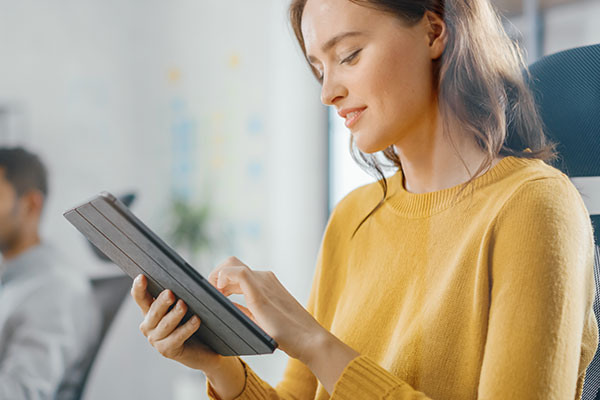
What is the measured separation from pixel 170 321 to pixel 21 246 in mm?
1269

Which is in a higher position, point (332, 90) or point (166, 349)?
point (332, 90)

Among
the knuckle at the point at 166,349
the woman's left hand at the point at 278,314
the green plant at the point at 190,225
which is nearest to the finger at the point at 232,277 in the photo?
the woman's left hand at the point at 278,314

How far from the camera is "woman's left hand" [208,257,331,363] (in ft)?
2.30

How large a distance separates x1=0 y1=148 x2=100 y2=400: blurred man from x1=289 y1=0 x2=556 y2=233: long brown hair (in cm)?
143

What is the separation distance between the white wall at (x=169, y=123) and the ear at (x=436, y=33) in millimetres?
1494

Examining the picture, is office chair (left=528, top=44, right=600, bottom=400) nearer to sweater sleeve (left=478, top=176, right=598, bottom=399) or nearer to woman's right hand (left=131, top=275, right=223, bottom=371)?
sweater sleeve (left=478, top=176, right=598, bottom=399)

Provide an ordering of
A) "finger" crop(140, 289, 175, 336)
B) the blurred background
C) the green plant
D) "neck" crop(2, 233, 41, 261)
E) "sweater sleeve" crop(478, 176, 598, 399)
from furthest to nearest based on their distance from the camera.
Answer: the green plant, the blurred background, "neck" crop(2, 233, 41, 261), "finger" crop(140, 289, 175, 336), "sweater sleeve" crop(478, 176, 598, 399)

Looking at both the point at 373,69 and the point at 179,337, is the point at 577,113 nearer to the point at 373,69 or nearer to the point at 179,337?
the point at 373,69

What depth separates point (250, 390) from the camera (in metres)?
0.93

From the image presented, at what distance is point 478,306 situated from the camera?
0.70 meters

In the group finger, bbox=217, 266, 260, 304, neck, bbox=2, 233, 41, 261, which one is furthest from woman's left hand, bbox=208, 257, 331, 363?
neck, bbox=2, 233, 41, 261

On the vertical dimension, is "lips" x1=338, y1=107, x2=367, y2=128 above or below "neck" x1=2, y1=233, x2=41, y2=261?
above

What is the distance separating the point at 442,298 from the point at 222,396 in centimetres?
40

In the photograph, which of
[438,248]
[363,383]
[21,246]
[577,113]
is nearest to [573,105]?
[577,113]
